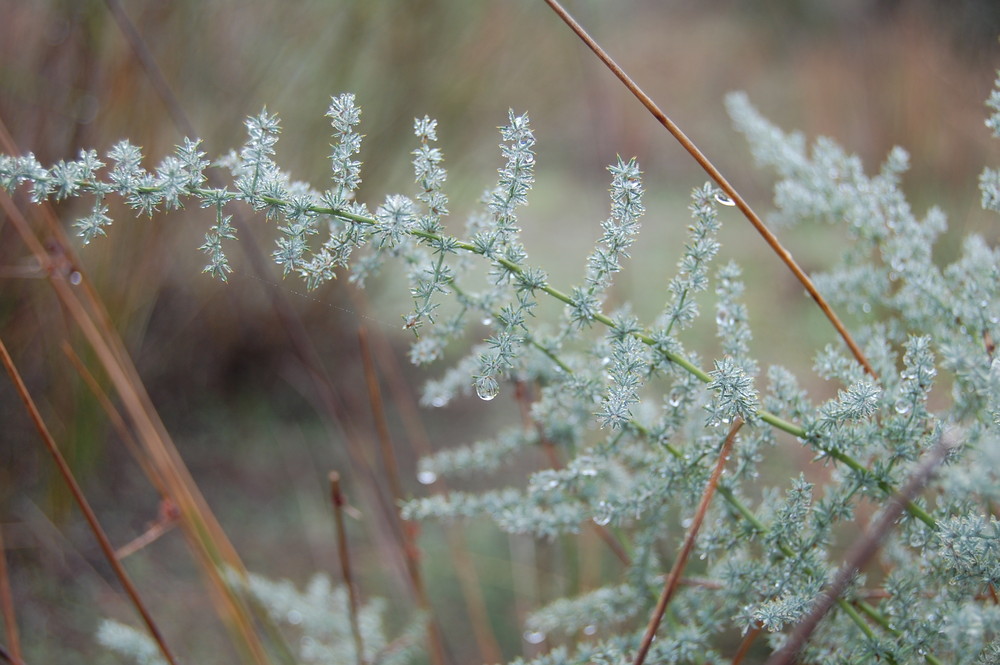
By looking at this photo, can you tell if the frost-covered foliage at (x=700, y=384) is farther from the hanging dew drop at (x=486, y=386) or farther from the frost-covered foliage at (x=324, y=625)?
the frost-covered foliage at (x=324, y=625)

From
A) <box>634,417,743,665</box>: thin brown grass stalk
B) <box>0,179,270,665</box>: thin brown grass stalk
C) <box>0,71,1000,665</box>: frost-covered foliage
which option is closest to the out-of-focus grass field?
<box>0,179,270,665</box>: thin brown grass stalk

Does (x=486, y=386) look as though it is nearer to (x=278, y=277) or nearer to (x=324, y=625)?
(x=324, y=625)

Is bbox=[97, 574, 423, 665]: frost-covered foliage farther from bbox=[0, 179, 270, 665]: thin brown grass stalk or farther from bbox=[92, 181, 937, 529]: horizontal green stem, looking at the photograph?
bbox=[92, 181, 937, 529]: horizontal green stem

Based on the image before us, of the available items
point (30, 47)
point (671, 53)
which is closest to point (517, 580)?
point (30, 47)

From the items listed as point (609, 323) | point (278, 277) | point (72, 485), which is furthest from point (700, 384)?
point (278, 277)

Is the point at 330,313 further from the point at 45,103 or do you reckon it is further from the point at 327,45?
the point at 45,103

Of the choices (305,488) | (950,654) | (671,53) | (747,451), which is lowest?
(950,654)
